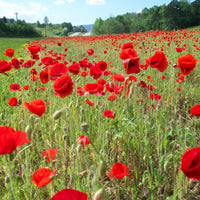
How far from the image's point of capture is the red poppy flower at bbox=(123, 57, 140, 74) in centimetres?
138

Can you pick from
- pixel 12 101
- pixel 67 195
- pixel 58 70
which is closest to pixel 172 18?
pixel 58 70

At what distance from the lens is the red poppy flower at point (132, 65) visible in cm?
138

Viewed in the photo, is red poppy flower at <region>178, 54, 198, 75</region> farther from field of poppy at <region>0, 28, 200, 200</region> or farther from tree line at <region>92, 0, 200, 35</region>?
tree line at <region>92, 0, 200, 35</region>

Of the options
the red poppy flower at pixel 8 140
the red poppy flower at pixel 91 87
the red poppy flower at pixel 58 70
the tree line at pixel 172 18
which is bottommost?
the red poppy flower at pixel 8 140

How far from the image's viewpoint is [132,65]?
1.46 metres

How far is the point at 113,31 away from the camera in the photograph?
3262 cm

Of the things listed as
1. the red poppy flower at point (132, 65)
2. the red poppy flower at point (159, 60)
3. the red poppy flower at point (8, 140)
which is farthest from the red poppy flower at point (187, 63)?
the red poppy flower at point (8, 140)

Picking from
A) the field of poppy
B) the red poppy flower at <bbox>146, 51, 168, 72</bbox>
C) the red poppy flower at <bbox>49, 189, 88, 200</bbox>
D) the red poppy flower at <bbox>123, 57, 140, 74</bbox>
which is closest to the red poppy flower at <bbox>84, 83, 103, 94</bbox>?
the field of poppy

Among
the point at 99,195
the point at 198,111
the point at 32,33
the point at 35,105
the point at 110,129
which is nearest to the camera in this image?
the point at 99,195

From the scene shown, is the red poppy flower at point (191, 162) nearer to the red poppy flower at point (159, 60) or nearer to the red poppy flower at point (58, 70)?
the red poppy flower at point (159, 60)

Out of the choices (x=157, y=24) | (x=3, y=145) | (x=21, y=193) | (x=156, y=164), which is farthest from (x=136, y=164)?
(x=157, y=24)

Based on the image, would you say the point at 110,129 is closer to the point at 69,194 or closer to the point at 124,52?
the point at 124,52

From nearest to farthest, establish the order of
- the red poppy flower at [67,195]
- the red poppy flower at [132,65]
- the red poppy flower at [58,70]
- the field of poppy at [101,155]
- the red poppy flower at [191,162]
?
the red poppy flower at [67,195] < the red poppy flower at [191,162] < the field of poppy at [101,155] < the red poppy flower at [132,65] < the red poppy flower at [58,70]

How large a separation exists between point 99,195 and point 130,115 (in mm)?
1310
